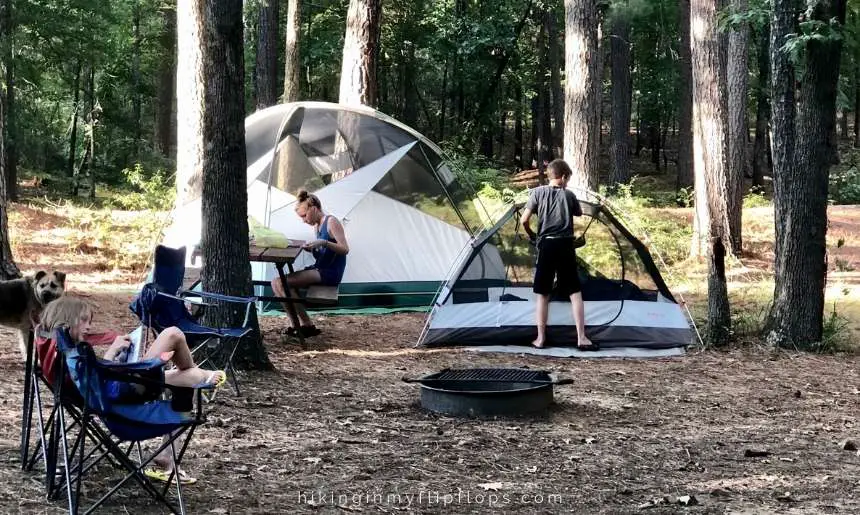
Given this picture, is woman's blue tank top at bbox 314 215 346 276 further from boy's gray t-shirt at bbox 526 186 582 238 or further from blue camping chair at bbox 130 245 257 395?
blue camping chair at bbox 130 245 257 395

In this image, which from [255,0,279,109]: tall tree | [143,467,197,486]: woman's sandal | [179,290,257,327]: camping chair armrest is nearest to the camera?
[143,467,197,486]: woman's sandal

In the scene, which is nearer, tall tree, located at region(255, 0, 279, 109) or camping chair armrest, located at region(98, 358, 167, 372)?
camping chair armrest, located at region(98, 358, 167, 372)

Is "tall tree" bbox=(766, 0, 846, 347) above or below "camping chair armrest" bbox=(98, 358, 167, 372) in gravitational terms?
above

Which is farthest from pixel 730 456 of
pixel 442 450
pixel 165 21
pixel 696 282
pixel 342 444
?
pixel 165 21

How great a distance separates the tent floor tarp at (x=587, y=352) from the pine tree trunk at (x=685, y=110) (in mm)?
13430

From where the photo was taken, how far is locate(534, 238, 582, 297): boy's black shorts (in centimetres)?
758

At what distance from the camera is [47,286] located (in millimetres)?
5539

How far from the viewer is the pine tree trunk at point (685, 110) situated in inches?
807

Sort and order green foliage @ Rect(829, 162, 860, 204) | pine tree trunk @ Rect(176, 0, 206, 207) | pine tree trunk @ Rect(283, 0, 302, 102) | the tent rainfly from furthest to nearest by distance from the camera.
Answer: green foliage @ Rect(829, 162, 860, 204) → pine tree trunk @ Rect(283, 0, 302, 102) → pine tree trunk @ Rect(176, 0, 206, 207) → the tent rainfly

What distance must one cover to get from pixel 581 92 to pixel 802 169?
158 inches

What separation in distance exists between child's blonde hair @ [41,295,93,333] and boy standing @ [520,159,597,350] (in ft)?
15.5

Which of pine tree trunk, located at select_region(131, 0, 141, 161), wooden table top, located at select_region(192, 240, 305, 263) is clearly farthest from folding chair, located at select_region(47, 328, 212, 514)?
pine tree trunk, located at select_region(131, 0, 141, 161)

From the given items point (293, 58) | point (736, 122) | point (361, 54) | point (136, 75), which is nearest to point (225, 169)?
point (361, 54)

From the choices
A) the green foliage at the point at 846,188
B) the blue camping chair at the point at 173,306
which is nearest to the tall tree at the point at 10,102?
the blue camping chair at the point at 173,306
